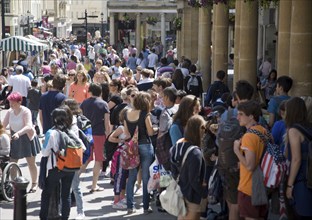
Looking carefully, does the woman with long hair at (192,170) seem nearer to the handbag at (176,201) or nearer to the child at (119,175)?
the handbag at (176,201)

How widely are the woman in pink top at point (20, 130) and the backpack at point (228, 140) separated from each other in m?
4.33

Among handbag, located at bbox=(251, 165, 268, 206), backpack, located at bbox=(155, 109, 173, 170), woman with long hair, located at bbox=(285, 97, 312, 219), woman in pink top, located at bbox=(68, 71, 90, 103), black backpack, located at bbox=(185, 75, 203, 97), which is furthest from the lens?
black backpack, located at bbox=(185, 75, 203, 97)

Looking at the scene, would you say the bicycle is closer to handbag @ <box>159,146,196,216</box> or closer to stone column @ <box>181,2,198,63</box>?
handbag @ <box>159,146,196,216</box>

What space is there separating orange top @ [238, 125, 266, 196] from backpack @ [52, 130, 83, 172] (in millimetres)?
2450

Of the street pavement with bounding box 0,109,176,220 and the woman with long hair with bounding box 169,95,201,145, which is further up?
the woman with long hair with bounding box 169,95,201,145

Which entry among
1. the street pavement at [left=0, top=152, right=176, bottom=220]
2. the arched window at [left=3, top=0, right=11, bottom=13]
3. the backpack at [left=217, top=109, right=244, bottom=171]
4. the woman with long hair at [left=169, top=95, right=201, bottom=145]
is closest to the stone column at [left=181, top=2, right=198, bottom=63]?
the street pavement at [left=0, top=152, right=176, bottom=220]

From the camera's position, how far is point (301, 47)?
39.5 feet

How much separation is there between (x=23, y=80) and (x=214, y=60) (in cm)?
535

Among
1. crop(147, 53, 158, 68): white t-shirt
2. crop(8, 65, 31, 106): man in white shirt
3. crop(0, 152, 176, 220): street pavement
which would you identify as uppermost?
crop(8, 65, 31, 106): man in white shirt

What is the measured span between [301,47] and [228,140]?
140 inches

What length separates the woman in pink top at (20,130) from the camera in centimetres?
1255

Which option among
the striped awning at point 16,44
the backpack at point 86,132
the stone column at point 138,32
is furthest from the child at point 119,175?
the stone column at point 138,32

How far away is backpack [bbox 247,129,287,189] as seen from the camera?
8648mm

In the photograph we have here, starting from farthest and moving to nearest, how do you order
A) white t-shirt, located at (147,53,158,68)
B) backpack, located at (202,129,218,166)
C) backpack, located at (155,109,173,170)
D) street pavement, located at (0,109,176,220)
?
white t-shirt, located at (147,53,158,68), street pavement, located at (0,109,176,220), backpack, located at (155,109,173,170), backpack, located at (202,129,218,166)
